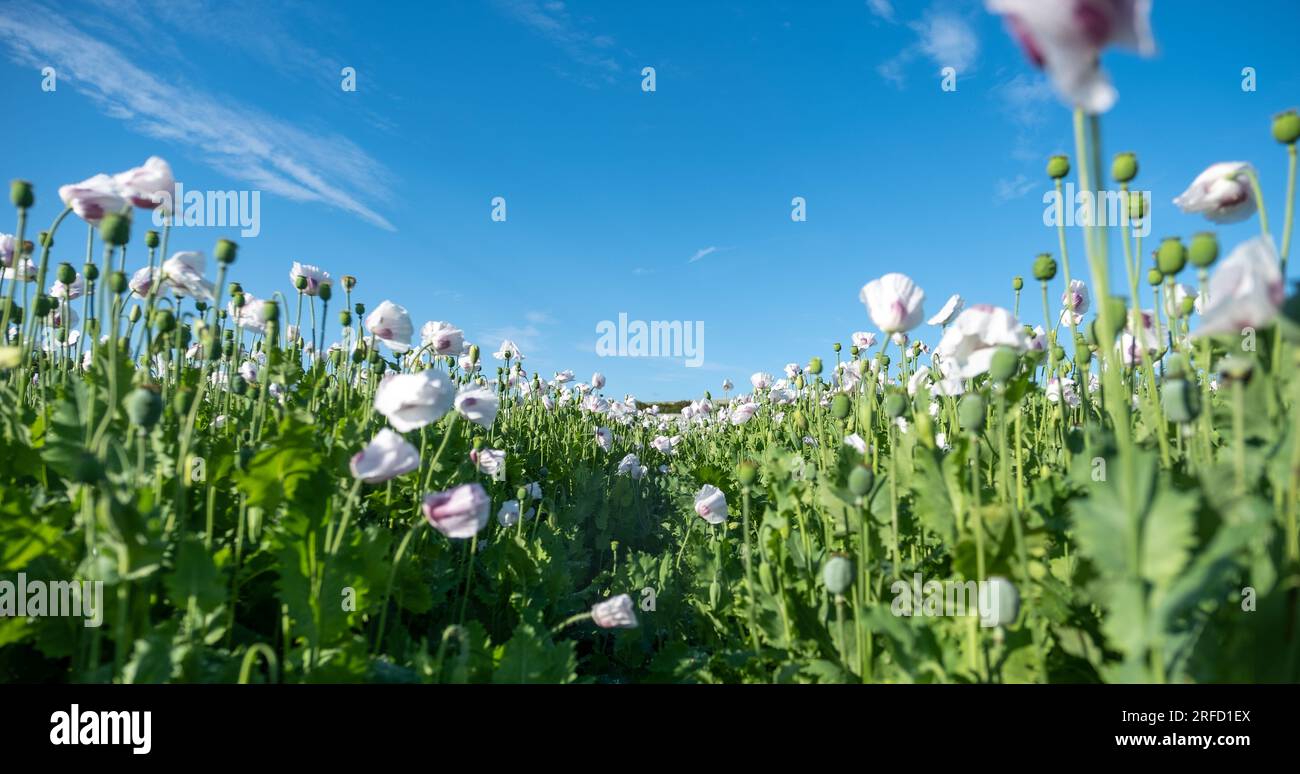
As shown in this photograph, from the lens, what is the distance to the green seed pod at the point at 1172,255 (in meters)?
1.50

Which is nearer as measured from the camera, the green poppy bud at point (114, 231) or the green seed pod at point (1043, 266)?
the green poppy bud at point (114, 231)

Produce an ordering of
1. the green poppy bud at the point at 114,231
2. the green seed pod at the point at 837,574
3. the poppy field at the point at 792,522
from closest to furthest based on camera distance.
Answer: the poppy field at the point at 792,522
the green seed pod at the point at 837,574
the green poppy bud at the point at 114,231

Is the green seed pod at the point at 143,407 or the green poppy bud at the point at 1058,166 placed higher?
the green poppy bud at the point at 1058,166

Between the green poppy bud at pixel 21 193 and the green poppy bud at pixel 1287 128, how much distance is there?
3.31m

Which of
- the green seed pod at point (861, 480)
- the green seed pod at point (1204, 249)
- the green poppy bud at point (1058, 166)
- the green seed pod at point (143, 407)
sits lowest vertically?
the green seed pod at point (861, 480)

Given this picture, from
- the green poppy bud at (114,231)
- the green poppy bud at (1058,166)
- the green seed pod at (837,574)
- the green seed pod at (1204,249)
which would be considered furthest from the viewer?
the green poppy bud at (1058,166)

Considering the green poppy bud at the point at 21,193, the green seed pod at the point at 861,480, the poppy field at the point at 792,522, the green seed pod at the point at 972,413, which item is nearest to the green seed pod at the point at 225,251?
the poppy field at the point at 792,522

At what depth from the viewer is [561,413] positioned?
9.13 metres

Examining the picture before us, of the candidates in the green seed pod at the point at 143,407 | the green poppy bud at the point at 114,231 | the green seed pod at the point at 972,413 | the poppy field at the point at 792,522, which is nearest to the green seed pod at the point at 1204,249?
the poppy field at the point at 792,522

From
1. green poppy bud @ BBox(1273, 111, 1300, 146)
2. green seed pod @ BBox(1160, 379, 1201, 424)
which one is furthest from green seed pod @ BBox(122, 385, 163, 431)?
green poppy bud @ BBox(1273, 111, 1300, 146)

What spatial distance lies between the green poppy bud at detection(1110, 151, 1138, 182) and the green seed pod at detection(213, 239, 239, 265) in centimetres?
249

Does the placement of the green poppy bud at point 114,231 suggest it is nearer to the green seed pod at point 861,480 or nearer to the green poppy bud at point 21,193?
the green poppy bud at point 21,193

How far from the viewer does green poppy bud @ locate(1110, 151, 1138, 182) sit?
1656mm
